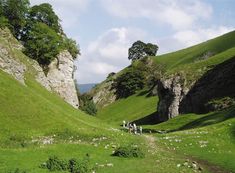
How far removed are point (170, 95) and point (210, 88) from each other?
48.2 ft

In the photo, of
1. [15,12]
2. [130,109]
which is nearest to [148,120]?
[130,109]

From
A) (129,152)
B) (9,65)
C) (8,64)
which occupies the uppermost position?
(8,64)

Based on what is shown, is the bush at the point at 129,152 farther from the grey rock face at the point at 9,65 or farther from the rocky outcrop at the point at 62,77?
the rocky outcrop at the point at 62,77

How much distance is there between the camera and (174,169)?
34.6 meters

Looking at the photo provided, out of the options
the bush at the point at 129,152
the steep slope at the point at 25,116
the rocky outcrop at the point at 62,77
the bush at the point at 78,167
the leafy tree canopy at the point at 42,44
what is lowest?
the bush at the point at 78,167

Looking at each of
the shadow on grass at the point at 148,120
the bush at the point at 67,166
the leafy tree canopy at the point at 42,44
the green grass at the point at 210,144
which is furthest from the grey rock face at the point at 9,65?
the shadow on grass at the point at 148,120

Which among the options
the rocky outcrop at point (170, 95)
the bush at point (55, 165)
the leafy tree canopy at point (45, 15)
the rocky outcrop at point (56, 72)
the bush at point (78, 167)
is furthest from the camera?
the leafy tree canopy at point (45, 15)

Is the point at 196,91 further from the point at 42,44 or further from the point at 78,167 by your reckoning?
the point at 78,167

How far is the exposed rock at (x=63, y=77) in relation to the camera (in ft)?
385

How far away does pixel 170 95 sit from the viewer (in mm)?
117500

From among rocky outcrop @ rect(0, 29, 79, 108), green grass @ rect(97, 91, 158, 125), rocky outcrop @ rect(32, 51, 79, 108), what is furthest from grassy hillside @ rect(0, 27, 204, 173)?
green grass @ rect(97, 91, 158, 125)

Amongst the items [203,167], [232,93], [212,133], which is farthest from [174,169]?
[232,93]

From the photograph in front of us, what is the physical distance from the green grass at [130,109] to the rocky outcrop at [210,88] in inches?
1539

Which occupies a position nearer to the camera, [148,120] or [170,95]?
[170,95]
